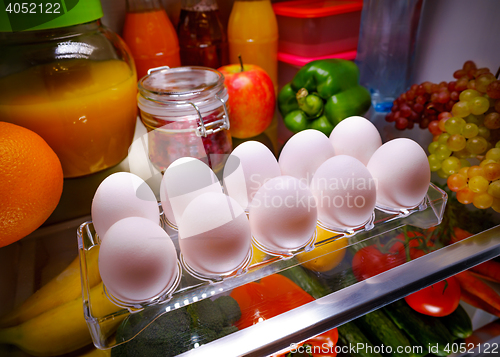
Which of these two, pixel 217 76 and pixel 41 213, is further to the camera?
pixel 217 76

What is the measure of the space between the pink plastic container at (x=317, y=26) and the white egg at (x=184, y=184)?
55 cm

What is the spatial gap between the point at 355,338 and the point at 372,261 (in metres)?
0.18

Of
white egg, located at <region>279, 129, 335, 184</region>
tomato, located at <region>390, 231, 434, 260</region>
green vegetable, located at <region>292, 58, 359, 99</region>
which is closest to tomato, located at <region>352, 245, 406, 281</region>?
tomato, located at <region>390, 231, 434, 260</region>

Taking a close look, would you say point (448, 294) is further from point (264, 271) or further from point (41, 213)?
point (41, 213)

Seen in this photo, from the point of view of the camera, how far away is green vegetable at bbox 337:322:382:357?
58 centimetres

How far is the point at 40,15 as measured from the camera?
523mm

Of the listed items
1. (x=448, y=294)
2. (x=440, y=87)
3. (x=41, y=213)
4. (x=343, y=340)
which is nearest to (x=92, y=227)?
(x=41, y=213)

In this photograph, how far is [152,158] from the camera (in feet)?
2.22

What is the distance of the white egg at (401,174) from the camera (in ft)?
1.59

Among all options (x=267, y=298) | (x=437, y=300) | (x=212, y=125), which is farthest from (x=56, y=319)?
(x=437, y=300)

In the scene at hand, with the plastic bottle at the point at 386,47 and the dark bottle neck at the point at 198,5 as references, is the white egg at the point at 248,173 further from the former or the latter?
the plastic bottle at the point at 386,47

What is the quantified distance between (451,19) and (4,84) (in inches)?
38.3

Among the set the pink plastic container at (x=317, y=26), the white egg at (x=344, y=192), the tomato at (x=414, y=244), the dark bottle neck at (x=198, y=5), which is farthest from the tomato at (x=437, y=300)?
the dark bottle neck at (x=198, y=5)

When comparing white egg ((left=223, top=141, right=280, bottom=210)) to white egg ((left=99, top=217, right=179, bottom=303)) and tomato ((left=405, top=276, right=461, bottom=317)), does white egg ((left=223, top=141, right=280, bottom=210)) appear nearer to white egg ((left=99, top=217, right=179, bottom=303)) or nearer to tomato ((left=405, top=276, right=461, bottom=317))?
white egg ((left=99, top=217, right=179, bottom=303))
